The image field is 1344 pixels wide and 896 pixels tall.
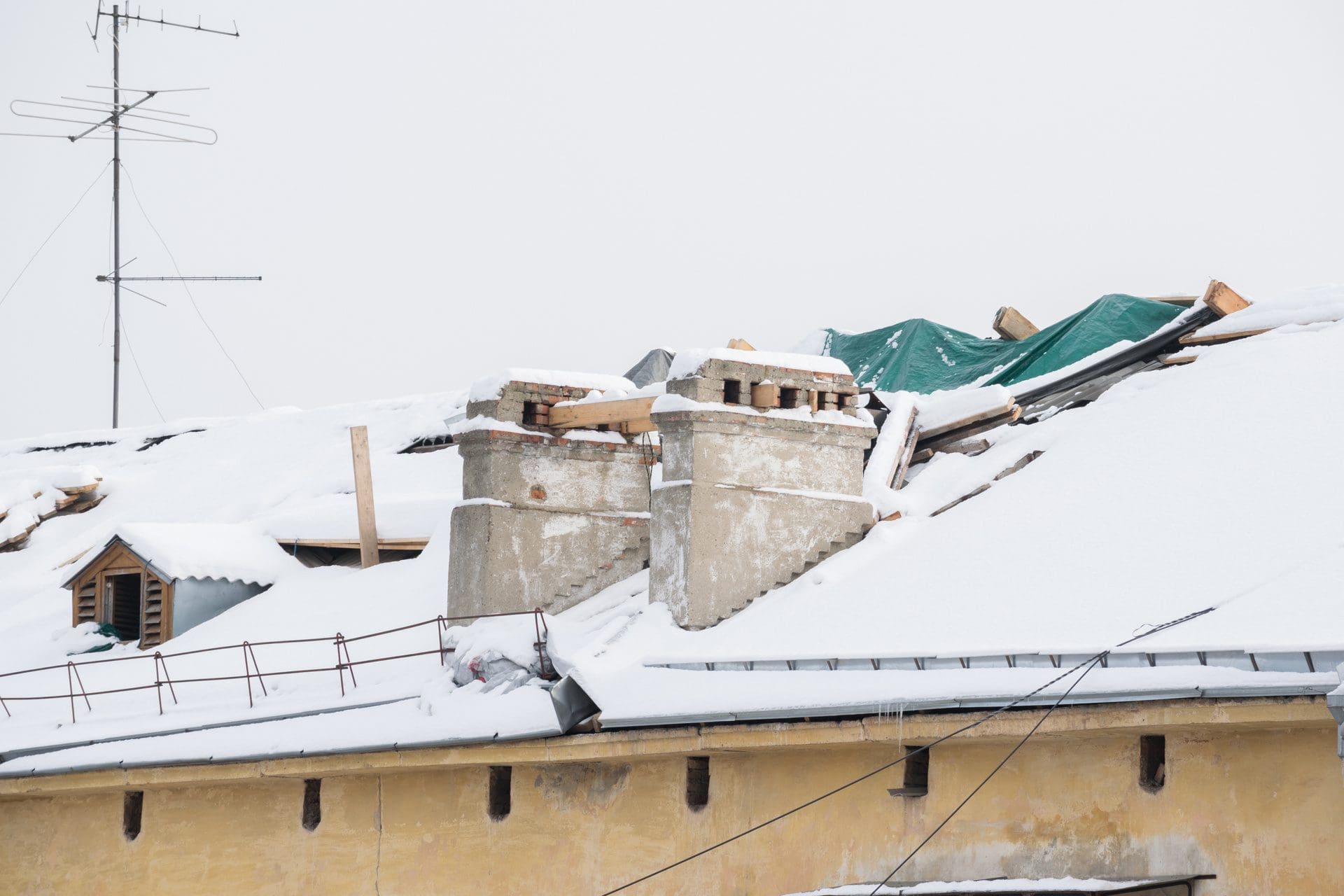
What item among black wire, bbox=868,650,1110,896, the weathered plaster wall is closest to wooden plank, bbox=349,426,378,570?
the weathered plaster wall

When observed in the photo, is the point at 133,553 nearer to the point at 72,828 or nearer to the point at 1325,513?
the point at 72,828

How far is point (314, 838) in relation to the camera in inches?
615

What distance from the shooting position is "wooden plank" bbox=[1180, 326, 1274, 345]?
648 inches

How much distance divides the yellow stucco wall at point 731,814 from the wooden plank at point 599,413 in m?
3.83

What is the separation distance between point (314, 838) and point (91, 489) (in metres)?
12.8

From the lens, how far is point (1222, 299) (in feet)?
56.4

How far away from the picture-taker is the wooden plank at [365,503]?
20594 millimetres

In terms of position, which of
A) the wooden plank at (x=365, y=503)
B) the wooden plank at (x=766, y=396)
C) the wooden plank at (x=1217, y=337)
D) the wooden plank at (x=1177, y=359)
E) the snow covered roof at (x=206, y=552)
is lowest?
the snow covered roof at (x=206, y=552)

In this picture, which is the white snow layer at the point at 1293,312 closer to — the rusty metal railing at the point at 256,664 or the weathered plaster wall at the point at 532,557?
the weathered plaster wall at the point at 532,557

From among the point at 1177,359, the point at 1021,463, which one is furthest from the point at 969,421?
the point at 1177,359

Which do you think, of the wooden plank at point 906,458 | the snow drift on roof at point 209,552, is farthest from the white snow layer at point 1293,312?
the snow drift on roof at point 209,552

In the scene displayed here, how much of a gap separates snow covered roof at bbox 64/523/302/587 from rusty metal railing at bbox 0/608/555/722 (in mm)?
1227

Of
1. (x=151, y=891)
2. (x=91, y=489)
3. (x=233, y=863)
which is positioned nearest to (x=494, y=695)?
(x=233, y=863)

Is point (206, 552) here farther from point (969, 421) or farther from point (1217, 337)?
point (1217, 337)
